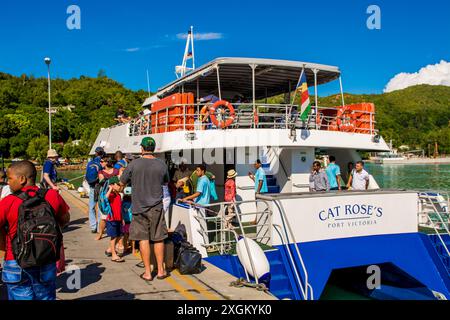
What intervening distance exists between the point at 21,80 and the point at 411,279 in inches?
6291

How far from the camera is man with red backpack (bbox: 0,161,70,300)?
3053 mm

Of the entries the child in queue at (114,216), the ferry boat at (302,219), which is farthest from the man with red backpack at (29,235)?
the child in queue at (114,216)

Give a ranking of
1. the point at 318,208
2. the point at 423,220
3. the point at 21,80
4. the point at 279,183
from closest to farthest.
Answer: the point at 318,208 → the point at 423,220 → the point at 279,183 → the point at 21,80

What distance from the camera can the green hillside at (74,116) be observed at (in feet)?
302

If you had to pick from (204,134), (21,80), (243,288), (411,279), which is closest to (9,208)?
(243,288)

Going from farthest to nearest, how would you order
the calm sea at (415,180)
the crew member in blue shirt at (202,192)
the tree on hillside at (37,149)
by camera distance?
the tree on hillside at (37,149) → the calm sea at (415,180) → the crew member in blue shirt at (202,192)

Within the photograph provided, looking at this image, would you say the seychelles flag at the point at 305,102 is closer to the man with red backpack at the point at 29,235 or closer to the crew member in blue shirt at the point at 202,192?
the crew member in blue shirt at the point at 202,192

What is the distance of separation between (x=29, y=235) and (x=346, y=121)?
9.67m

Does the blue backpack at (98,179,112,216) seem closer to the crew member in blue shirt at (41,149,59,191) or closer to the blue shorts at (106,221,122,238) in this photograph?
the blue shorts at (106,221,122,238)

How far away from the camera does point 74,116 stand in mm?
104938

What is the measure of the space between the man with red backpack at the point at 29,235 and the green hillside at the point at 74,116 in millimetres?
86039

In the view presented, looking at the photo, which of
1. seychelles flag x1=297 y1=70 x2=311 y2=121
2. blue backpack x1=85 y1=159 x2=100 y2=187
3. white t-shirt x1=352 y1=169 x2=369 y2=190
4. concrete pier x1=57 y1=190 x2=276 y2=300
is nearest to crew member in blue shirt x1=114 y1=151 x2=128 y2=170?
blue backpack x1=85 y1=159 x2=100 y2=187
